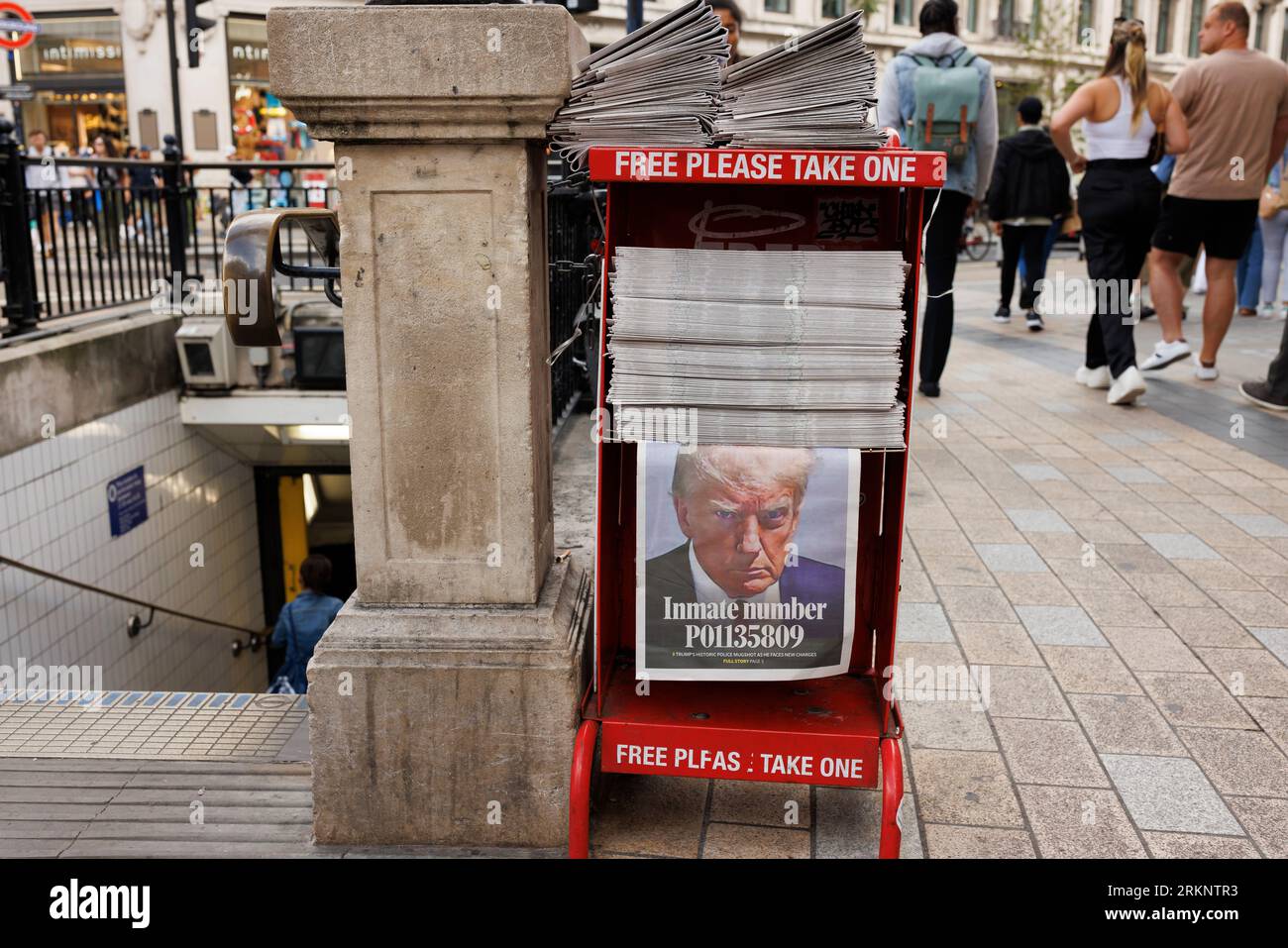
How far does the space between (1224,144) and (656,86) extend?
22.1ft

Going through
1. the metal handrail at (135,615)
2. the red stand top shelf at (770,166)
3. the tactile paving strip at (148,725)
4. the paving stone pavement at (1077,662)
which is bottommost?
the metal handrail at (135,615)

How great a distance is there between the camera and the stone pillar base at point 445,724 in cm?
293

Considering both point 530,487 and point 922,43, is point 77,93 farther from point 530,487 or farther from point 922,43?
point 530,487

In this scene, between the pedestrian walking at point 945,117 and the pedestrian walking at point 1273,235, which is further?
the pedestrian walking at point 1273,235

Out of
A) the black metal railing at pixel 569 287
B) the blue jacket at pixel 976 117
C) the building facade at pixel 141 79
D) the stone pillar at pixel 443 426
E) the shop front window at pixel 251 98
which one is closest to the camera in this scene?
the stone pillar at pixel 443 426

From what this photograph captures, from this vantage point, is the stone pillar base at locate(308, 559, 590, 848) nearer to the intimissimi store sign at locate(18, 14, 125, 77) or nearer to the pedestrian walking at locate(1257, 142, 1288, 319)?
the pedestrian walking at locate(1257, 142, 1288, 319)

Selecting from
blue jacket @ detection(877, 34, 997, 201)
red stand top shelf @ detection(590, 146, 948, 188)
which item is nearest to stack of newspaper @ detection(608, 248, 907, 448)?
red stand top shelf @ detection(590, 146, 948, 188)

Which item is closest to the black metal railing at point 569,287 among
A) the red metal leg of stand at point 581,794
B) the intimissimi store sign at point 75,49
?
the red metal leg of stand at point 581,794

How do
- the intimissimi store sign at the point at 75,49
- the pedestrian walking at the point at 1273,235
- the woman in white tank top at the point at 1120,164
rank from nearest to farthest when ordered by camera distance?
the woman in white tank top at the point at 1120,164 < the pedestrian walking at the point at 1273,235 < the intimissimi store sign at the point at 75,49

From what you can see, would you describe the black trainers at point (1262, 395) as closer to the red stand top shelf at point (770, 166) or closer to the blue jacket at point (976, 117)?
the blue jacket at point (976, 117)

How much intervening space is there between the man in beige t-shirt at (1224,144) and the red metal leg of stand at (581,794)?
7065 millimetres

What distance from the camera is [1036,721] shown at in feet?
11.7

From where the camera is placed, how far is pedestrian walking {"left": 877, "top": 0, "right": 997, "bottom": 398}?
295 inches
